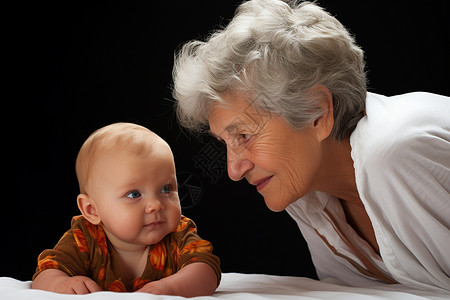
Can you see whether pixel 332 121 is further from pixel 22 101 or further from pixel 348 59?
pixel 22 101

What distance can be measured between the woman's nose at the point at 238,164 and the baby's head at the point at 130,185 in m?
0.20

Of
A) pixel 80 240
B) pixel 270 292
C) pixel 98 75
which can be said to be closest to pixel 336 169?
pixel 270 292

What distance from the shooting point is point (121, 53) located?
328cm

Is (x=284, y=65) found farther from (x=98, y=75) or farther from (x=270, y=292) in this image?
(x=98, y=75)

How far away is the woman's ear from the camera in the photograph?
2.00 meters

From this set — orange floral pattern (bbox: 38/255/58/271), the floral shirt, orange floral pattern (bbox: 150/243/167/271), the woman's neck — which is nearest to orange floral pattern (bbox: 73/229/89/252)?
the floral shirt

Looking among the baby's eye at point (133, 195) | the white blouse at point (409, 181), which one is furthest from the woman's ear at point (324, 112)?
the baby's eye at point (133, 195)

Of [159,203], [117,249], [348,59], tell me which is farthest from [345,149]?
[117,249]

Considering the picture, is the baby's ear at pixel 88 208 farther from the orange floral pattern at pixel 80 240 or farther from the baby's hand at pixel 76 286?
the baby's hand at pixel 76 286

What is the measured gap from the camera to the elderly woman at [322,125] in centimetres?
179

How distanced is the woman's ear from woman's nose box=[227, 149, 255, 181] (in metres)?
0.24

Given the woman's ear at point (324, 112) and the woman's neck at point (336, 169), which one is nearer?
the woman's ear at point (324, 112)

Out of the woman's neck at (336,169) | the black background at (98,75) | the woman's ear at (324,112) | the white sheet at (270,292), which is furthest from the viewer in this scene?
the black background at (98,75)

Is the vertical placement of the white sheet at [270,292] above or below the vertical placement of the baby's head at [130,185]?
below
